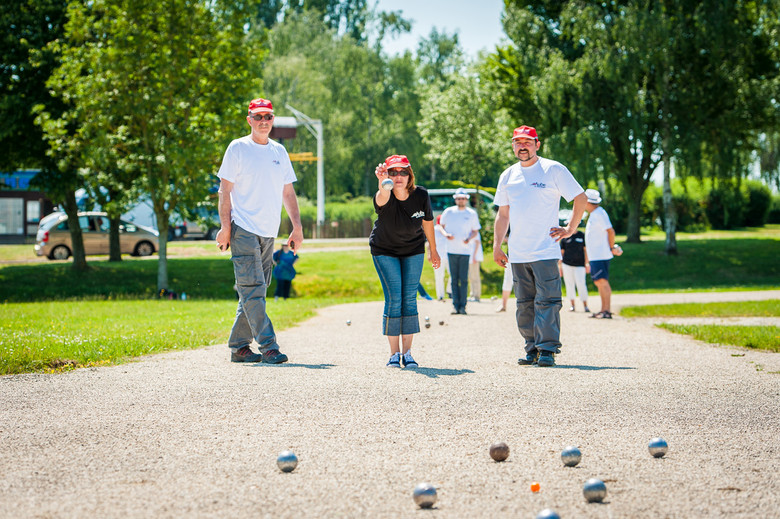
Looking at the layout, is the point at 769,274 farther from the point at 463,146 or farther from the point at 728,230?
the point at 728,230

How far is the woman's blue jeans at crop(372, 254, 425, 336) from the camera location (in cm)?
774

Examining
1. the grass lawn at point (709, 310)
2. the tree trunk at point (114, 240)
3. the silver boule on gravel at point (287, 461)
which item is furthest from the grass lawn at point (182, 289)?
the grass lawn at point (709, 310)

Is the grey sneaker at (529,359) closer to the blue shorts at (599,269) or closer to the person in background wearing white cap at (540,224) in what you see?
the person in background wearing white cap at (540,224)

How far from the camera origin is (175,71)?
74.5ft

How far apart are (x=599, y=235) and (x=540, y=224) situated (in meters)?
6.47

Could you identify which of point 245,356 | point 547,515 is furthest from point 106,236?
point 547,515

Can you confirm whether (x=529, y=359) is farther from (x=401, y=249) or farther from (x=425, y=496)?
(x=425, y=496)

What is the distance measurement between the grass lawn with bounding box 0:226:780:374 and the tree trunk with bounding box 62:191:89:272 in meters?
0.39

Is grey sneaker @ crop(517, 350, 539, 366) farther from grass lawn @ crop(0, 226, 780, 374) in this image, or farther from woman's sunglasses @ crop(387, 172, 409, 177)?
grass lawn @ crop(0, 226, 780, 374)

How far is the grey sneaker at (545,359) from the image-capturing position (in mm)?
7824

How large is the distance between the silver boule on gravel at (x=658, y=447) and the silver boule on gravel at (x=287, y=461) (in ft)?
6.11

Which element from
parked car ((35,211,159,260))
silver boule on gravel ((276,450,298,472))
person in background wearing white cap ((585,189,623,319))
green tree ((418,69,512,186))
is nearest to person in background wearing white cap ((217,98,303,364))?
silver boule on gravel ((276,450,298,472))

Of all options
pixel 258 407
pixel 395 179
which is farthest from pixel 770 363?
pixel 258 407

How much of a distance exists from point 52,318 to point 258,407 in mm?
9014
